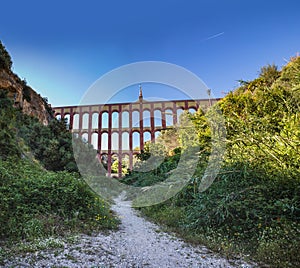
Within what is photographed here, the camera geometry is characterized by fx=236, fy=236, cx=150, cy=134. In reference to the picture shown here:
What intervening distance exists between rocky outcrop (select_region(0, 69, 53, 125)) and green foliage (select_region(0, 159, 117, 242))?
30.2 ft

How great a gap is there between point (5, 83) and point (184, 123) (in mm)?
9786

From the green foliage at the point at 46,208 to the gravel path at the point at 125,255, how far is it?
0.62 m

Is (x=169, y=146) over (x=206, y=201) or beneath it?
over

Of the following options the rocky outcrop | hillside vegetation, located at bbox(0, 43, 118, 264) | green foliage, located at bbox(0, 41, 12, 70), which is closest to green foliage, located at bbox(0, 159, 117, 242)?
hillside vegetation, located at bbox(0, 43, 118, 264)

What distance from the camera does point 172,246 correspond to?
12.2 feet

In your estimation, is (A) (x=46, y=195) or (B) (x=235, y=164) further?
(A) (x=46, y=195)

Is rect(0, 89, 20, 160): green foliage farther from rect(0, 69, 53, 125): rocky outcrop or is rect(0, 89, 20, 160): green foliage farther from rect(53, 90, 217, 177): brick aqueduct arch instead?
rect(53, 90, 217, 177): brick aqueduct arch

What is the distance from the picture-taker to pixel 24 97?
51.6 feet

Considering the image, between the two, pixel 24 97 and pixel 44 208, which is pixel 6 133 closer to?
pixel 44 208

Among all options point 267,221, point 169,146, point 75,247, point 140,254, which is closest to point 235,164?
point 267,221

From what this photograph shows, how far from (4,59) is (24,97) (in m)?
3.38

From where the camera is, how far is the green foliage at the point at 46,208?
3.74 m

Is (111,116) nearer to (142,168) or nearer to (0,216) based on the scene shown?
(142,168)

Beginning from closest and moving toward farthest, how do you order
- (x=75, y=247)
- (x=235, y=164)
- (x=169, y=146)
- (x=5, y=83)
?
(x=75, y=247), (x=235, y=164), (x=5, y=83), (x=169, y=146)
